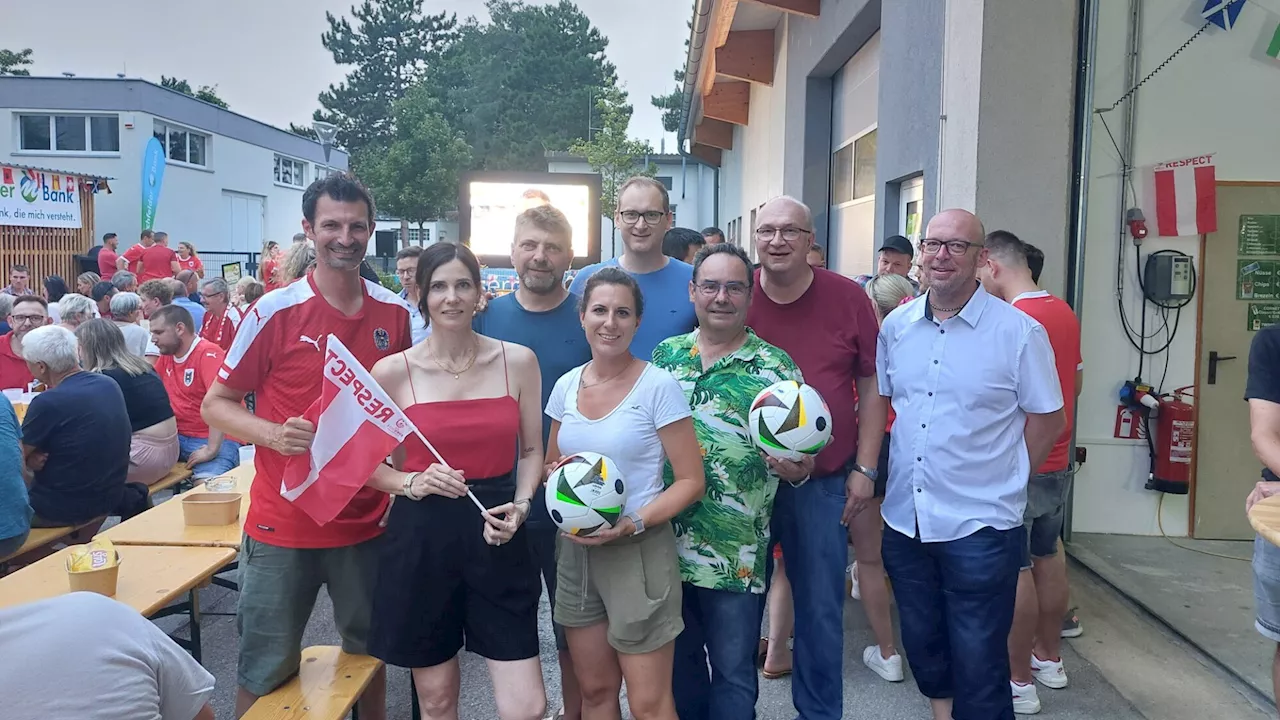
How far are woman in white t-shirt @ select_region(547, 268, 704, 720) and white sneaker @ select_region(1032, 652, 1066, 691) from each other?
218 centimetres

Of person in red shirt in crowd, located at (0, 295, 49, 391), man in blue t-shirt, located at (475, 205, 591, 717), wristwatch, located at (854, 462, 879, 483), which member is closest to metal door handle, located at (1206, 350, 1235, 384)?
wristwatch, located at (854, 462, 879, 483)

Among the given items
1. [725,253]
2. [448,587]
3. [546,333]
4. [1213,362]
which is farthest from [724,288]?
[1213,362]

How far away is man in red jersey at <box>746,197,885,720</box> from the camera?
134 inches

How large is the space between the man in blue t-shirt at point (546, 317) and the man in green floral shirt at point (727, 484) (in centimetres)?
47

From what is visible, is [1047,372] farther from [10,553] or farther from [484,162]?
[484,162]

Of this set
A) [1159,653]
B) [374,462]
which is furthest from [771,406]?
[1159,653]

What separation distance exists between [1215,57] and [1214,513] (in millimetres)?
2940

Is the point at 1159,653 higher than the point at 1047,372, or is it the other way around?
the point at 1047,372

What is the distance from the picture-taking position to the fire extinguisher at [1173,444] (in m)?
5.74

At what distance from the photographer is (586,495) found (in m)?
2.66

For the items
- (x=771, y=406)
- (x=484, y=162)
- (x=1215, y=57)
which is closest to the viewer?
(x=771, y=406)

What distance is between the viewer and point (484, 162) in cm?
6266

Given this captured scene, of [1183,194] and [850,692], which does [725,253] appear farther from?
[1183,194]

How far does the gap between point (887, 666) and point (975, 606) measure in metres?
1.32
